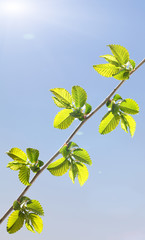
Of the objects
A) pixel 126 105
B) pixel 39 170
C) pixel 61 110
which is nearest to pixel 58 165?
pixel 39 170

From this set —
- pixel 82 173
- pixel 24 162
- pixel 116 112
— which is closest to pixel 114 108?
pixel 116 112

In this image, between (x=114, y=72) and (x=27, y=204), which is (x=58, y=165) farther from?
(x=114, y=72)

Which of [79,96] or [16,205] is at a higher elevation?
[79,96]

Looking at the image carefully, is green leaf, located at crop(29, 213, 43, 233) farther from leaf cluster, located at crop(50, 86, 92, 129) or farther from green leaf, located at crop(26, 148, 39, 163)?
leaf cluster, located at crop(50, 86, 92, 129)

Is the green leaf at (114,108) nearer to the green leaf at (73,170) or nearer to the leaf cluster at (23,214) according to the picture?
the green leaf at (73,170)

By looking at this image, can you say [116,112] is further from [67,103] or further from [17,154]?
[17,154]

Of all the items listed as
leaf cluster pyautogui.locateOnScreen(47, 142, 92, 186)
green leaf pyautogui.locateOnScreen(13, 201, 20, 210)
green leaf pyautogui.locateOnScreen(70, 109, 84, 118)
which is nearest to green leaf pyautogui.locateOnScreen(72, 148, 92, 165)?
leaf cluster pyautogui.locateOnScreen(47, 142, 92, 186)
